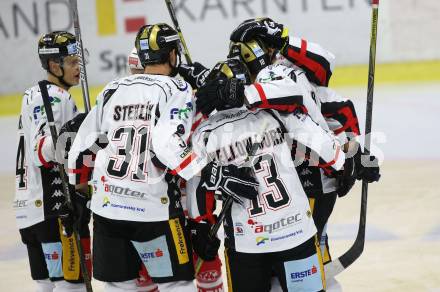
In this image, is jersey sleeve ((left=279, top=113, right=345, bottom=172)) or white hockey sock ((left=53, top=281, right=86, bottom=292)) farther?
white hockey sock ((left=53, top=281, right=86, bottom=292))

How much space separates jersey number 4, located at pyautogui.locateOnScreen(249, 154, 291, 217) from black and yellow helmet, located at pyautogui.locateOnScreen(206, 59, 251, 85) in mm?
308

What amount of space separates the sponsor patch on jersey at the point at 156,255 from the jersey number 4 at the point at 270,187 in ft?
1.45

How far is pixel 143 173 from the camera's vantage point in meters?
3.36

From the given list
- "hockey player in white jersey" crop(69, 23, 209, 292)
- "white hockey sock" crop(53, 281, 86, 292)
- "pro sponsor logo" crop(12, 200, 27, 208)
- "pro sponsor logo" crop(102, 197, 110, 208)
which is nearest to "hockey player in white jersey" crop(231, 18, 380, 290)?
"hockey player in white jersey" crop(69, 23, 209, 292)

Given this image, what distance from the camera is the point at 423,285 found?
14.3ft

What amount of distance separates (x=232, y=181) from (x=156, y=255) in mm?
503

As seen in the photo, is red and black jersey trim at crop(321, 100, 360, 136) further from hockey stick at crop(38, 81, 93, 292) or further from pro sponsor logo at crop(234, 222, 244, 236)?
hockey stick at crop(38, 81, 93, 292)

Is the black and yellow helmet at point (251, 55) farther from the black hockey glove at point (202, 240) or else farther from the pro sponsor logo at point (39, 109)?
the pro sponsor logo at point (39, 109)

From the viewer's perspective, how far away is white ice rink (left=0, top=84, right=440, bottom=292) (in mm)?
4598

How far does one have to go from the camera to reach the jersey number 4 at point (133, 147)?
3348mm

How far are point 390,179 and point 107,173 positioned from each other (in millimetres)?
3402

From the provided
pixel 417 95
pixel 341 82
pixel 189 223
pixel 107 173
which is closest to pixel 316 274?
pixel 189 223

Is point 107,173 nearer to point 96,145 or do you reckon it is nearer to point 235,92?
point 96,145

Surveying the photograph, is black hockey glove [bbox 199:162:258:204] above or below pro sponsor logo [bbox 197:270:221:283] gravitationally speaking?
above
